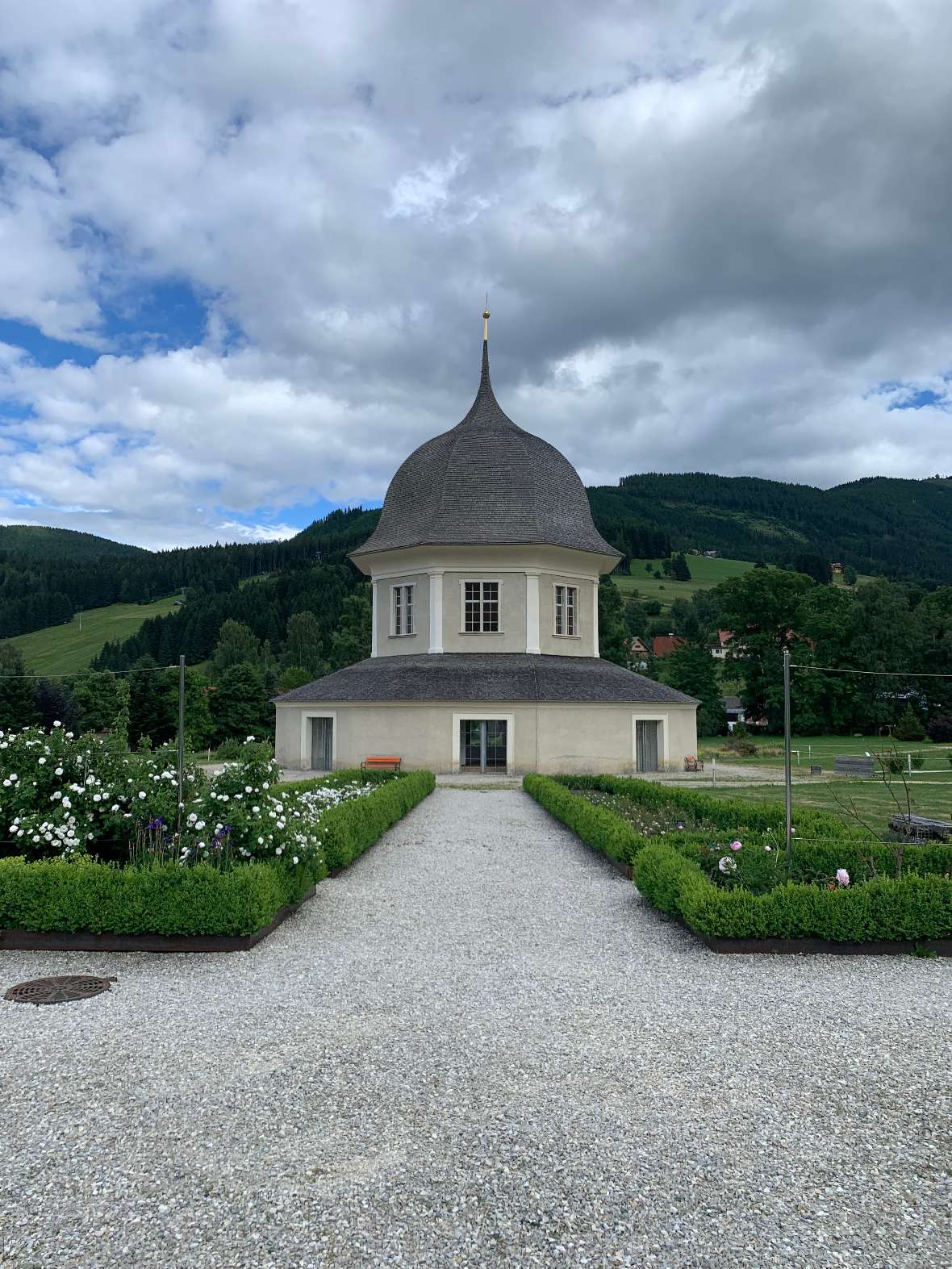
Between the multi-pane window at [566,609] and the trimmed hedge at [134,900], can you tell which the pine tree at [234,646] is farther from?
the trimmed hedge at [134,900]

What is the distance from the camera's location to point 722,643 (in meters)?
73.9

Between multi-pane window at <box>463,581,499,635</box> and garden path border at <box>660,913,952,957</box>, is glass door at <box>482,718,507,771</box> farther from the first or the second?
garden path border at <box>660,913,952,957</box>

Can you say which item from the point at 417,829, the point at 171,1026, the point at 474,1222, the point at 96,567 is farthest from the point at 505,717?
the point at 96,567

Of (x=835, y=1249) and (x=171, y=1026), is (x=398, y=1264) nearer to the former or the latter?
(x=835, y=1249)

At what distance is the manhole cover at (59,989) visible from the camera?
6.46 m

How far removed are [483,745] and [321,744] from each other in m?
5.94

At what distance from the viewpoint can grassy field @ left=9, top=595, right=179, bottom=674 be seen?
100750mm

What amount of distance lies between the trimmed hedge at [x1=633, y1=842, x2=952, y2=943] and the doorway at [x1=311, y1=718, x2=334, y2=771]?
2213 centimetres

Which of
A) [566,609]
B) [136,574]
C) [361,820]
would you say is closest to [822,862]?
[361,820]

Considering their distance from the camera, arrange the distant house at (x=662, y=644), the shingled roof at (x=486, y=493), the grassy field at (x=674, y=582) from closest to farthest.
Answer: the shingled roof at (x=486, y=493) < the distant house at (x=662, y=644) < the grassy field at (x=674, y=582)

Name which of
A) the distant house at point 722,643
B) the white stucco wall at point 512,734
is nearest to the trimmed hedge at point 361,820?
the white stucco wall at point 512,734

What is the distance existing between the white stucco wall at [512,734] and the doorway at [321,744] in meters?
0.87

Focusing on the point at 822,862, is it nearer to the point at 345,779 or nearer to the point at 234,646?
the point at 345,779

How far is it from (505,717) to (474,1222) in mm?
23618
